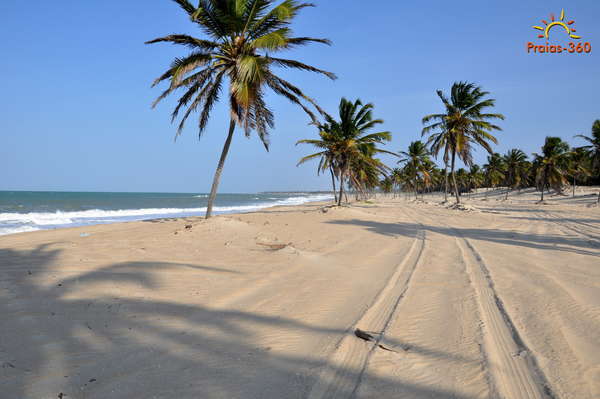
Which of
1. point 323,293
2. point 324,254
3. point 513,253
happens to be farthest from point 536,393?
point 513,253

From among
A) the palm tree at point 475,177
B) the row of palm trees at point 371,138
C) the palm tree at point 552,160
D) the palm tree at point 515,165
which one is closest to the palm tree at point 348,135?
the row of palm trees at point 371,138

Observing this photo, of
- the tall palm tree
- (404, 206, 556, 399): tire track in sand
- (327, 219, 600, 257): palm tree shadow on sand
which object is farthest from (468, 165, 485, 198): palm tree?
(404, 206, 556, 399): tire track in sand

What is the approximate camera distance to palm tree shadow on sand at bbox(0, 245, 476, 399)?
195 centimetres

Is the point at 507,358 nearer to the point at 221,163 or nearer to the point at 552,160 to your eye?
the point at 221,163

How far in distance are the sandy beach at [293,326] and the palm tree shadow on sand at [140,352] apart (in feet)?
0.05

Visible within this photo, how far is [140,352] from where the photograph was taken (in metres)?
2.40

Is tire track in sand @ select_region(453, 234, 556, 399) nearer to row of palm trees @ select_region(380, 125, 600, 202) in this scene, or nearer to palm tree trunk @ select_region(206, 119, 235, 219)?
palm tree trunk @ select_region(206, 119, 235, 219)

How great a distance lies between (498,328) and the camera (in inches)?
113

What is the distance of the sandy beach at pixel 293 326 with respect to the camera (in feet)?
6.62

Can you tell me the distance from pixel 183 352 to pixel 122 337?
2.28 ft

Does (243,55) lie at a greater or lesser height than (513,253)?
greater

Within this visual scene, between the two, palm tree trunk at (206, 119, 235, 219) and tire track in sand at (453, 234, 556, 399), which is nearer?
tire track in sand at (453, 234, 556, 399)

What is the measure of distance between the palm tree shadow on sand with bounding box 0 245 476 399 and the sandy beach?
0.01 metres

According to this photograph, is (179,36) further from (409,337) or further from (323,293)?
(409,337)
